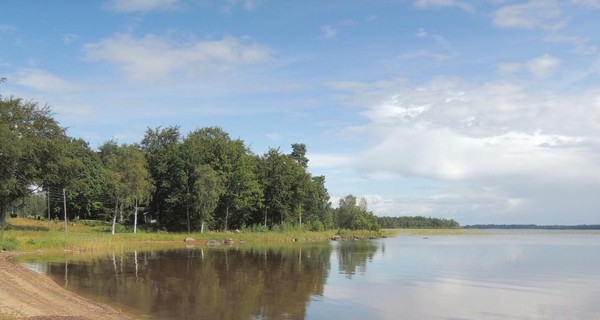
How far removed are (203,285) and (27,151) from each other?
4209 cm

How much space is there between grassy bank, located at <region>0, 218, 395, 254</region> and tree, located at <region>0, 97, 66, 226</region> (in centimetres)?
554

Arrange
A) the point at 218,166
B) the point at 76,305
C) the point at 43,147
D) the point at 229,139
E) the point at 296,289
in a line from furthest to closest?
Result: the point at 229,139
the point at 218,166
the point at 43,147
the point at 296,289
the point at 76,305

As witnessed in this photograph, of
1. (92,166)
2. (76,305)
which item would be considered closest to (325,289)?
(76,305)

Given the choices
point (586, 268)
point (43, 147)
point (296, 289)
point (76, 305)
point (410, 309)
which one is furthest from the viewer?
point (43, 147)

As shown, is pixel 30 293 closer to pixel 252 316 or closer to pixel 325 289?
pixel 252 316

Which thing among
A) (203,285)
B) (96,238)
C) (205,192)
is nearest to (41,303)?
(203,285)

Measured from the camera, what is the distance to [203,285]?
28797 millimetres

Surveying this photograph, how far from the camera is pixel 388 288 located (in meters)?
29.3

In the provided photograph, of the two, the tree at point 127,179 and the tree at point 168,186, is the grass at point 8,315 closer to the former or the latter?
the tree at point 127,179

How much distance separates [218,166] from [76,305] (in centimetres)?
6701

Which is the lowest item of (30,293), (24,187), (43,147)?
(30,293)

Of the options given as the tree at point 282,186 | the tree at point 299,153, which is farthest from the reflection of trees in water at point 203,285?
the tree at point 299,153

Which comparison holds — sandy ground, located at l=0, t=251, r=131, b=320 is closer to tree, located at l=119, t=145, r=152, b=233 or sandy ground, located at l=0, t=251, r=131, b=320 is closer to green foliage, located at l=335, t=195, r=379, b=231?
tree, located at l=119, t=145, r=152, b=233

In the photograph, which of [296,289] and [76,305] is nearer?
[76,305]
